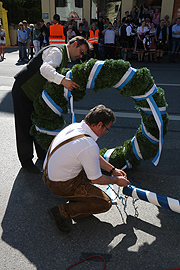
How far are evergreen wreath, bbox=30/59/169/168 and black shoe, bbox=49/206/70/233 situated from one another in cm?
109

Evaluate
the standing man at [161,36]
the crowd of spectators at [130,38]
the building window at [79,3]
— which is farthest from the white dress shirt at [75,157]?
the building window at [79,3]

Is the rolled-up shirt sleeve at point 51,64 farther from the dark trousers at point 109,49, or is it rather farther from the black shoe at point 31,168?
the dark trousers at point 109,49

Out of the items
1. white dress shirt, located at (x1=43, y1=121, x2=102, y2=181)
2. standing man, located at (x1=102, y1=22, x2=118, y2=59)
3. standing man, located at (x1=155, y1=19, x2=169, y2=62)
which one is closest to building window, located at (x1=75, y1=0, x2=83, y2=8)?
standing man, located at (x1=102, y1=22, x2=118, y2=59)

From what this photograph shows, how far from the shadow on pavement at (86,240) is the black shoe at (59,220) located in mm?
74

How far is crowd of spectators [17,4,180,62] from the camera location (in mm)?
12828

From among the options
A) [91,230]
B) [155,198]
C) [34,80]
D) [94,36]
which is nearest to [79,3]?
[94,36]

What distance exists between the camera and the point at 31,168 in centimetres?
395

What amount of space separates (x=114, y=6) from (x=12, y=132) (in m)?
14.6

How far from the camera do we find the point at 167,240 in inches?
110

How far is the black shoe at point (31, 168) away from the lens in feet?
12.8

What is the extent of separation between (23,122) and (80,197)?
5.09ft

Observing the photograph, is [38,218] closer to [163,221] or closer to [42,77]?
[163,221]

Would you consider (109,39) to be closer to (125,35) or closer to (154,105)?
(125,35)

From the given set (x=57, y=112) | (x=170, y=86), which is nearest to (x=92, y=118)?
(x=57, y=112)
